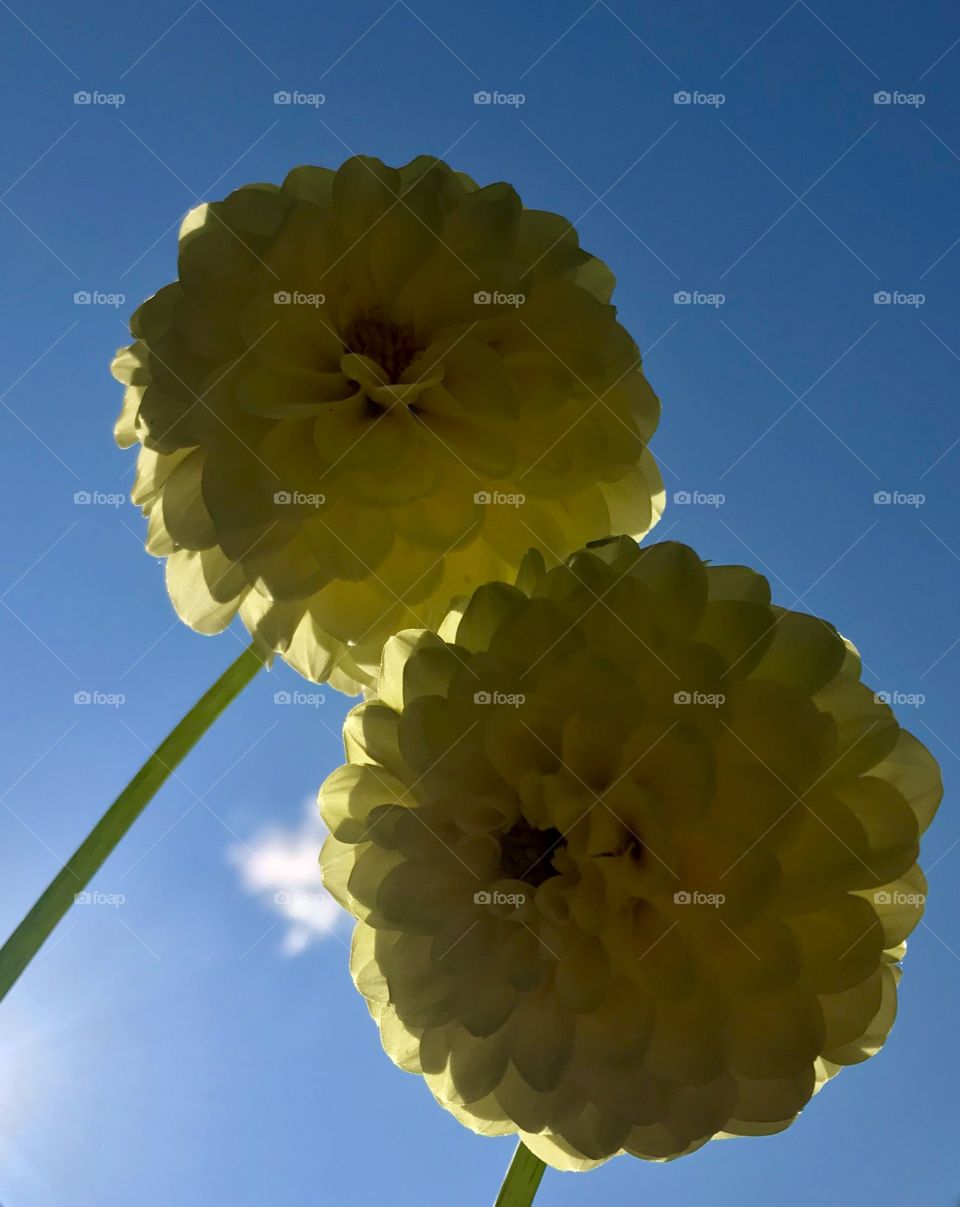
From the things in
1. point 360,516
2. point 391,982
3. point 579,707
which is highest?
point 360,516

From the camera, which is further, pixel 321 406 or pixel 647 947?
pixel 321 406

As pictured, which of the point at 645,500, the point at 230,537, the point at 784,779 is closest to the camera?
the point at 784,779

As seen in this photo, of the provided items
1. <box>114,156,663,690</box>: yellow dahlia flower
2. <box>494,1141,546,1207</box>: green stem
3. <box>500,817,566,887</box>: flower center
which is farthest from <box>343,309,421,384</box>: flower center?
<box>494,1141,546,1207</box>: green stem

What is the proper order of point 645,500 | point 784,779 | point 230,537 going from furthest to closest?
point 645,500 → point 230,537 → point 784,779

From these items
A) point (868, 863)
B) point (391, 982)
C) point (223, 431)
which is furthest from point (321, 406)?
point (868, 863)

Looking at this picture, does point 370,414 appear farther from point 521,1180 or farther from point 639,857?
point 521,1180

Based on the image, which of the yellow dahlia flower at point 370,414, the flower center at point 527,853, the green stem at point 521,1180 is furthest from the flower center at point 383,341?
the green stem at point 521,1180

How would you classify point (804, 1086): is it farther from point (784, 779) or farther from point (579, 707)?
point (579, 707)

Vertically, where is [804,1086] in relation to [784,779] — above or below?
below
